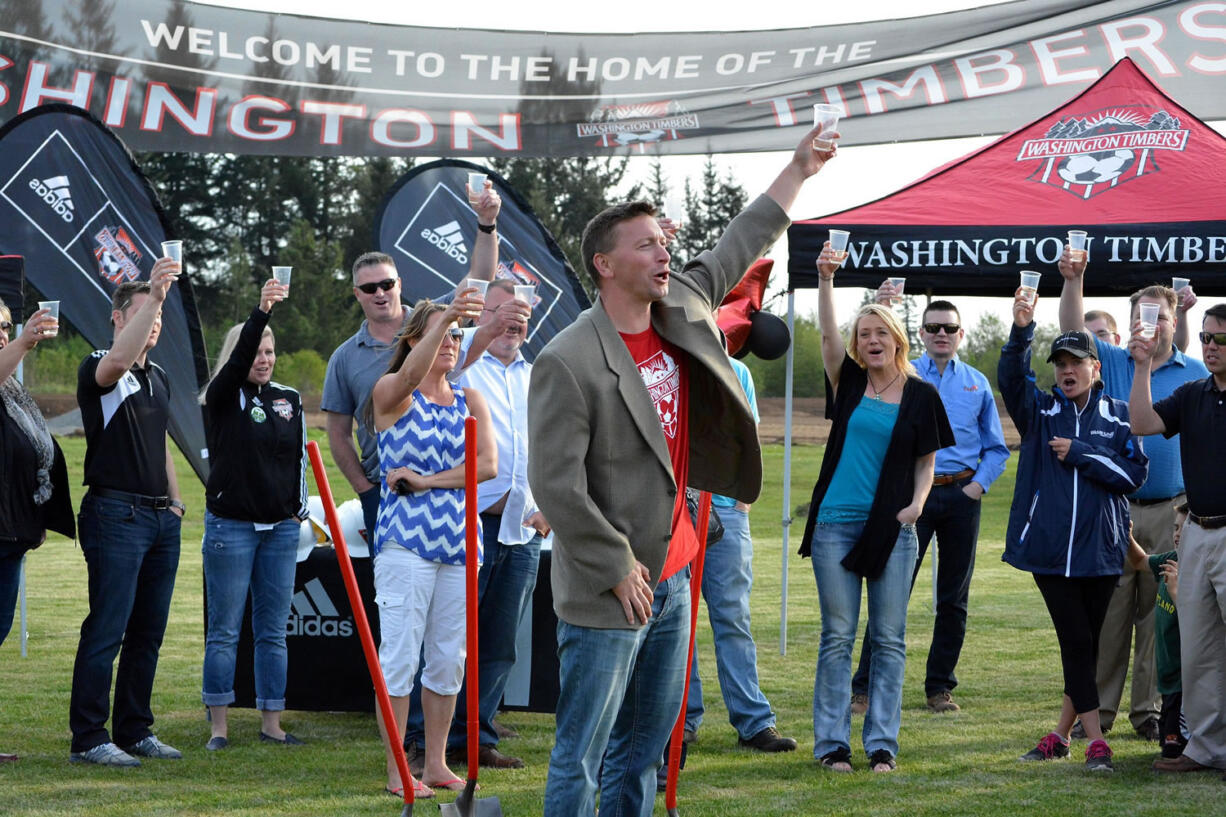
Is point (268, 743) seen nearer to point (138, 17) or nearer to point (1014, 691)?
point (1014, 691)

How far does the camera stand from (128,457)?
529 cm

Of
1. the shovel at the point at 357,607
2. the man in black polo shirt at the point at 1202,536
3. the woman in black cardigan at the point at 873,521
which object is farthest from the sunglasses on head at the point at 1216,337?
the shovel at the point at 357,607

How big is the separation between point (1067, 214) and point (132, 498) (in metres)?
5.00

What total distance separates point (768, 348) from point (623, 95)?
6.32 meters

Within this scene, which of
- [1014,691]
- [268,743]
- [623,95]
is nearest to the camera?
[268,743]

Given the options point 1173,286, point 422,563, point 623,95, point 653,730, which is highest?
point 623,95

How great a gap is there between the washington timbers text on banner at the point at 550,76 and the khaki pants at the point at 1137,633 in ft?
16.1

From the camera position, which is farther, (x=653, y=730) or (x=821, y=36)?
(x=821, y=36)

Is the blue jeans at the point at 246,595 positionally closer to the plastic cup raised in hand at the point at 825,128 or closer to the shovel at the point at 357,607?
the shovel at the point at 357,607

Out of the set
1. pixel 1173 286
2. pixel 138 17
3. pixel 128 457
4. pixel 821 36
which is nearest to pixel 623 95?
pixel 821 36

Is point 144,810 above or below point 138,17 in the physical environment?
below

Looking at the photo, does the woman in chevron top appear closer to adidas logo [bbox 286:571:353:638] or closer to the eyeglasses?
the eyeglasses

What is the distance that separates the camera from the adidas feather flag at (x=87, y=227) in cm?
791

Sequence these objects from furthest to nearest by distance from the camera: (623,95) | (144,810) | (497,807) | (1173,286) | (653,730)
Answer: (623,95)
(1173,286)
(144,810)
(497,807)
(653,730)
